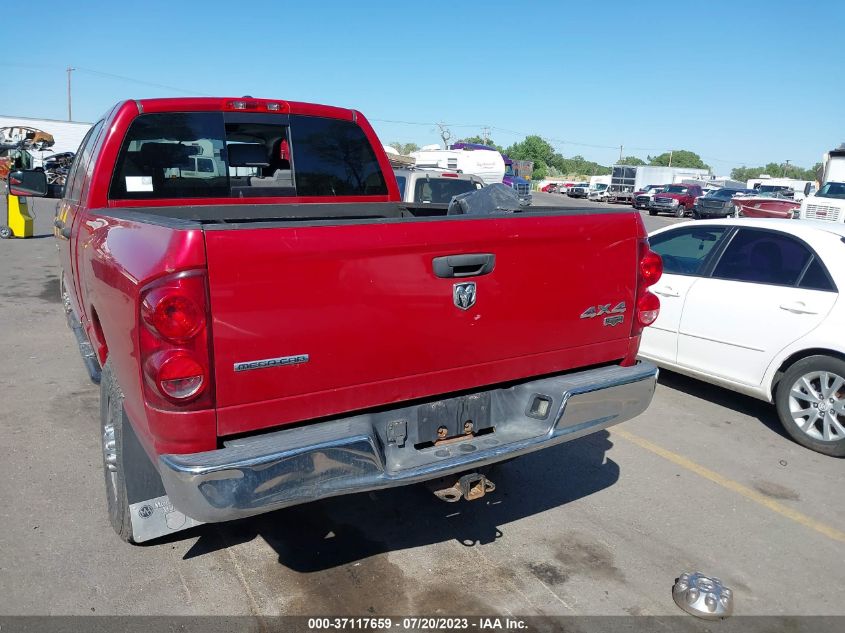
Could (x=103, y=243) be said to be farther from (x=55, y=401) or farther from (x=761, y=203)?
(x=761, y=203)

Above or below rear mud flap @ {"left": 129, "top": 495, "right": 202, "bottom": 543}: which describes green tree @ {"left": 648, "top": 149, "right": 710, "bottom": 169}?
above

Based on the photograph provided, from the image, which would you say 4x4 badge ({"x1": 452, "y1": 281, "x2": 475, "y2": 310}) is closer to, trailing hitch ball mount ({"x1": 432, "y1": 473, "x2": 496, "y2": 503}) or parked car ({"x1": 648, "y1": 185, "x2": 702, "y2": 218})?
trailing hitch ball mount ({"x1": 432, "y1": 473, "x2": 496, "y2": 503})

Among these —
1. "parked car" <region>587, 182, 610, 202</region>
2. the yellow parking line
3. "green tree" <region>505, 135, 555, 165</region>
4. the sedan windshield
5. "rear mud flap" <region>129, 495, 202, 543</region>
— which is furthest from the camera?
"green tree" <region>505, 135, 555, 165</region>

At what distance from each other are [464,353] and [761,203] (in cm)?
2614

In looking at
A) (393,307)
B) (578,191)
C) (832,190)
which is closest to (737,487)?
(393,307)

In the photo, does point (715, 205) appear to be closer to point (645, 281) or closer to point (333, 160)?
point (333, 160)

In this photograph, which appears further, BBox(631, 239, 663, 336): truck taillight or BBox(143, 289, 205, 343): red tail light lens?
BBox(631, 239, 663, 336): truck taillight

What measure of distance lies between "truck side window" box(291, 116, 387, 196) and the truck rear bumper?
2329 mm

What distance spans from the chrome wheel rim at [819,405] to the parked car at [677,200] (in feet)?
111

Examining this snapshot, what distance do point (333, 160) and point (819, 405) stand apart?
391 cm

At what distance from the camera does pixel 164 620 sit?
2891 millimetres

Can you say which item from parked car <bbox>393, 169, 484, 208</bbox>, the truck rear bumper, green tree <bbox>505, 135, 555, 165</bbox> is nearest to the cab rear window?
the truck rear bumper

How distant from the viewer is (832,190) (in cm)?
2247

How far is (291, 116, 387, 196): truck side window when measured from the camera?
4711 millimetres
